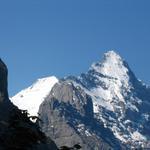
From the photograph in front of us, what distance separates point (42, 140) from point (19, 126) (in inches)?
41.9

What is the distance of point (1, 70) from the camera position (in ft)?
598

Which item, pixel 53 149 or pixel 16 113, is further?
pixel 53 149

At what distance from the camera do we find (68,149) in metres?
26.8

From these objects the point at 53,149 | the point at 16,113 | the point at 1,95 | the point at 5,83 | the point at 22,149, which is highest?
the point at 5,83

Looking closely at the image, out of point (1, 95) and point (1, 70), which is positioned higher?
point (1, 70)

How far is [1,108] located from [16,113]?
119361 mm

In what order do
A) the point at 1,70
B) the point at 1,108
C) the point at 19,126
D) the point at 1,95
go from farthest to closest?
the point at 1,70, the point at 1,95, the point at 1,108, the point at 19,126

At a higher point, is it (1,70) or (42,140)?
(1,70)

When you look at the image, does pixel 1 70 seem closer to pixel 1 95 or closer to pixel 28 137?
pixel 1 95

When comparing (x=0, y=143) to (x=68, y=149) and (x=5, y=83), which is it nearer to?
(x=68, y=149)

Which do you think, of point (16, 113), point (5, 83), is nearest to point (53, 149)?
point (5, 83)

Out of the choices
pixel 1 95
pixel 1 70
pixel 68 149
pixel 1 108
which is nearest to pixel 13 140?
pixel 68 149

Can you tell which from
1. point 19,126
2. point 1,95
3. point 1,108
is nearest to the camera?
point 19,126

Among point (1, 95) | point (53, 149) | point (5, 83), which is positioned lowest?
point (53, 149)
